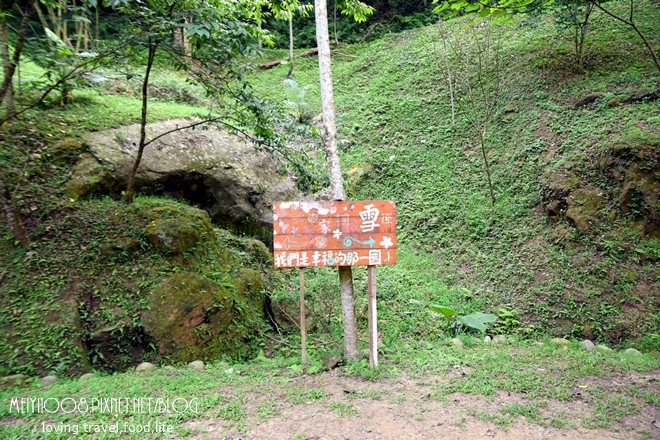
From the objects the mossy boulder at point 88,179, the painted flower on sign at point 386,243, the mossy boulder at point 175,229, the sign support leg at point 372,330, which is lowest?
the sign support leg at point 372,330

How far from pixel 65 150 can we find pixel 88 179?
76cm

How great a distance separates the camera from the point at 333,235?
4.66 meters

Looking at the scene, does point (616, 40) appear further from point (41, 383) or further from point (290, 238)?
point (41, 383)

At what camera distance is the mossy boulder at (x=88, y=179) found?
6465mm

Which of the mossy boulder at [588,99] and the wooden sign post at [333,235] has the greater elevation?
the mossy boulder at [588,99]

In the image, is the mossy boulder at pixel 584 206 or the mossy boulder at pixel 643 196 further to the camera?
the mossy boulder at pixel 584 206

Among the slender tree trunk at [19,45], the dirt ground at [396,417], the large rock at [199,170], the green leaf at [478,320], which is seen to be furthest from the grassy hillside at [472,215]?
the slender tree trunk at [19,45]

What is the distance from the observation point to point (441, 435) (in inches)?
132

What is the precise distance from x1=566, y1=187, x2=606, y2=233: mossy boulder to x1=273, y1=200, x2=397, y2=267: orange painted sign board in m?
4.42

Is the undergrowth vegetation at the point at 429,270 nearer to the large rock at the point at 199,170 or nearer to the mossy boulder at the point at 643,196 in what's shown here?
the mossy boulder at the point at 643,196

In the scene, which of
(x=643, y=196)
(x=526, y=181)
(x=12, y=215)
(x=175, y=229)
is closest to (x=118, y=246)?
(x=175, y=229)

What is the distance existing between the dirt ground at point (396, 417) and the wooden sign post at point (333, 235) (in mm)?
707

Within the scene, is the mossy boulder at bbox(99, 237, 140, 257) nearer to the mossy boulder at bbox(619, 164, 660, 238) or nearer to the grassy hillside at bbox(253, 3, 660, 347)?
the grassy hillside at bbox(253, 3, 660, 347)

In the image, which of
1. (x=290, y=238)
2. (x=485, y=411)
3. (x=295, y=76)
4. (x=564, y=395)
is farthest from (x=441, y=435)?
(x=295, y=76)
